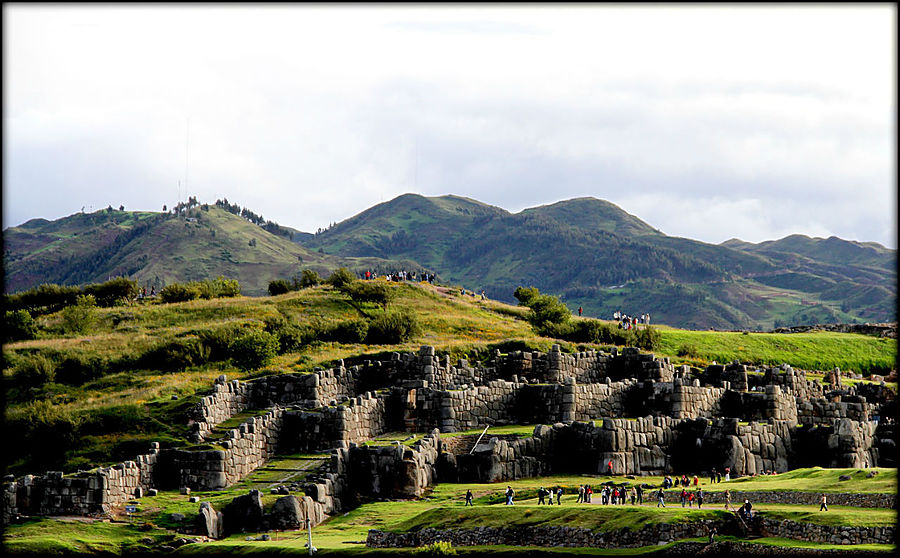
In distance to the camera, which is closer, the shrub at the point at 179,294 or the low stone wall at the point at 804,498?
the low stone wall at the point at 804,498

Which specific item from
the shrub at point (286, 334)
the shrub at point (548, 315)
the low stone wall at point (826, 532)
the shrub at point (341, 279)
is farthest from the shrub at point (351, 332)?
the low stone wall at point (826, 532)

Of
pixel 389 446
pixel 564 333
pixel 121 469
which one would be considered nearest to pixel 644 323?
pixel 564 333

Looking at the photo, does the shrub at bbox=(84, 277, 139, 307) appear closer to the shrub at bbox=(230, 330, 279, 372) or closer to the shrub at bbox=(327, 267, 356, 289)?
the shrub at bbox=(327, 267, 356, 289)

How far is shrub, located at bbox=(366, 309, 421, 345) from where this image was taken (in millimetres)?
62531

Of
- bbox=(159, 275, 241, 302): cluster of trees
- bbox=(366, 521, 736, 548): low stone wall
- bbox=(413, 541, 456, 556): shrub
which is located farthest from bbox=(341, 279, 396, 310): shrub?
bbox=(413, 541, 456, 556): shrub

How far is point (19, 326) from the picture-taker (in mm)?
62219

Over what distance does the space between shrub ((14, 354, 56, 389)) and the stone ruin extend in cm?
918

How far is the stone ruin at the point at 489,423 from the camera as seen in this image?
139ft

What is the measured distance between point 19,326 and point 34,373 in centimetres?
894

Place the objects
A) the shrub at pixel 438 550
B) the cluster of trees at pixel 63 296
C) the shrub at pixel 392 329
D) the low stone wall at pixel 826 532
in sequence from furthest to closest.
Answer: the cluster of trees at pixel 63 296 < the shrub at pixel 392 329 < the shrub at pixel 438 550 < the low stone wall at pixel 826 532

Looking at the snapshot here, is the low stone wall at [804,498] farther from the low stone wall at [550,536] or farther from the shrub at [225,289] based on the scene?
the shrub at [225,289]

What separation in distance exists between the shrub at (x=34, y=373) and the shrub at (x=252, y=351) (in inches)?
322

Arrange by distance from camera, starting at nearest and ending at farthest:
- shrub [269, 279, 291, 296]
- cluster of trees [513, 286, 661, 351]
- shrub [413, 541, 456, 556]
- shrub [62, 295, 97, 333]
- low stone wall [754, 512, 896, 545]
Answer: low stone wall [754, 512, 896, 545]
shrub [413, 541, 456, 556]
shrub [62, 295, 97, 333]
cluster of trees [513, 286, 661, 351]
shrub [269, 279, 291, 296]

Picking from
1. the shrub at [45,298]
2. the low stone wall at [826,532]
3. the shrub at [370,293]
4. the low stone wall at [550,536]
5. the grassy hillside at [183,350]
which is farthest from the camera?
the shrub at [45,298]
